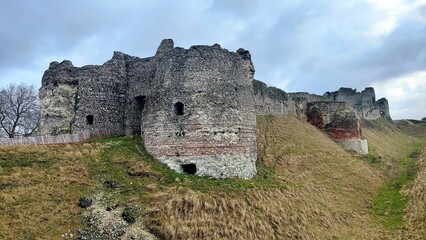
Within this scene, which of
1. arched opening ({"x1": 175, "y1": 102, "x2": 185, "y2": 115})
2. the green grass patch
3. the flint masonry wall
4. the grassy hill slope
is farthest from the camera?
the green grass patch

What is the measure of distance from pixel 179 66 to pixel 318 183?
41.1 ft

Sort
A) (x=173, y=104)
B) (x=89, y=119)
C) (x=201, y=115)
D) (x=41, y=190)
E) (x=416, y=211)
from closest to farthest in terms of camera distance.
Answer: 1. (x=41, y=190)
2. (x=201, y=115)
3. (x=173, y=104)
4. (x=416, y=211)
5. (x=89, y=119)

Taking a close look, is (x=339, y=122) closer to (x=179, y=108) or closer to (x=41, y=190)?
(x=179, y=108)

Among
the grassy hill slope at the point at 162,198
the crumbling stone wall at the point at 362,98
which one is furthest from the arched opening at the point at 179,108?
the crumbling stone wall at the point at 362,98

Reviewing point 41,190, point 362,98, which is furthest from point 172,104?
point 362,98

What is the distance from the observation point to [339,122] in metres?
43.2

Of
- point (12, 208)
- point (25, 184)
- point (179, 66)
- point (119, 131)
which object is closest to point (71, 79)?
point (119, 131)

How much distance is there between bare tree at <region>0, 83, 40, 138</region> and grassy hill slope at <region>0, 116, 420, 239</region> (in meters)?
24.6

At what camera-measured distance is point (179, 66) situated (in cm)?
2403

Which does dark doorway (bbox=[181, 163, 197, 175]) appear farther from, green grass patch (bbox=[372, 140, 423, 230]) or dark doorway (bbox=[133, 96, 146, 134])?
green grass patch (bbox=[372, 140, 423, 230])

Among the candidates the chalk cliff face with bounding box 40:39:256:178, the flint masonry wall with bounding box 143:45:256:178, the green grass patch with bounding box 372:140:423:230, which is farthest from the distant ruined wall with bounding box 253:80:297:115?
the flint masonry wall with bounding box 143:45:256:178

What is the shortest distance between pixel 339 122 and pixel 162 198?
29.1m

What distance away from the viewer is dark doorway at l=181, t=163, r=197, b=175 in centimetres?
2286

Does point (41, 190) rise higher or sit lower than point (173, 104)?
lower
